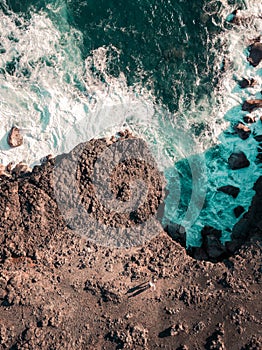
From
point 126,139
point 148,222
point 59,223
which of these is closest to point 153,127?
point 126,139

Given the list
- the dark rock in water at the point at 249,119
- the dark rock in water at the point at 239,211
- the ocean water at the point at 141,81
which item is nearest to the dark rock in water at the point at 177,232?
the ocean water at the point at 141,81

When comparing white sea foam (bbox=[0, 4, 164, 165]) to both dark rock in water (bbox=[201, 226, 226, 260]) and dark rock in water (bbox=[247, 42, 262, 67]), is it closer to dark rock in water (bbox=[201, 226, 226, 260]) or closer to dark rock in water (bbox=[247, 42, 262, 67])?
dark rock in water (bbox=[247, 42, 262, 67])

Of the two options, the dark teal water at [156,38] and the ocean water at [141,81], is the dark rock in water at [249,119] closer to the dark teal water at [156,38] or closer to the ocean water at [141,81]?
the ocean water at [141,81]

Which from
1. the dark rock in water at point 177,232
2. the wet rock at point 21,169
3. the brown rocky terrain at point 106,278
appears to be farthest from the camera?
the wet rock at point 21,169

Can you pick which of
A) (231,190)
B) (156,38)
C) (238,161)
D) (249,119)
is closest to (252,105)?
(249,119)

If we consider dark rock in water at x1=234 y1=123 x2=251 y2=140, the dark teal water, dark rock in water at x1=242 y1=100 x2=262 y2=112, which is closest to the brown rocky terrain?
dark rock in water at x1=234 y1=123 x2=251 y2=140

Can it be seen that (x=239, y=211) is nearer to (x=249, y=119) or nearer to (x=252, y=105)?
(x=249, y=119)
